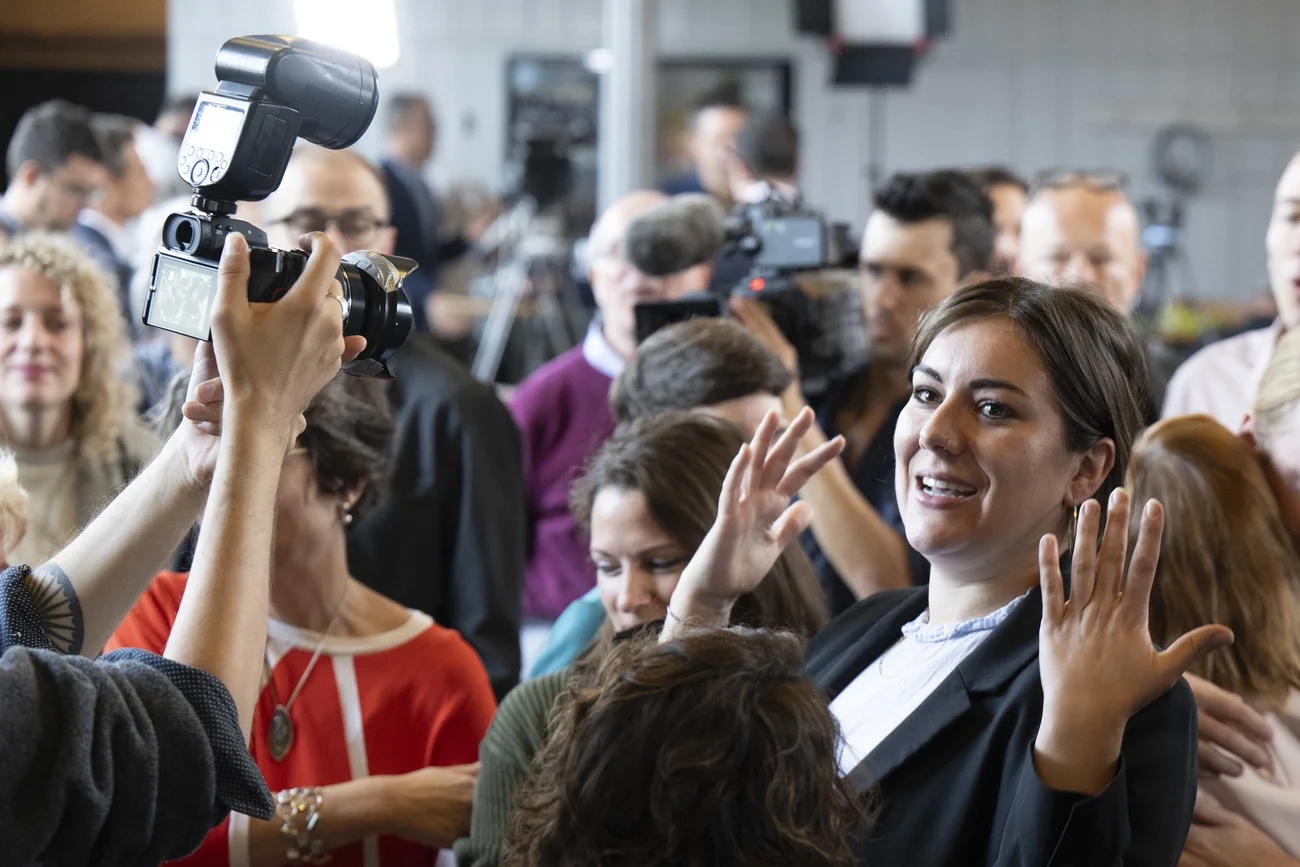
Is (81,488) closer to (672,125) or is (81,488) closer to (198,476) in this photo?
(198,476)

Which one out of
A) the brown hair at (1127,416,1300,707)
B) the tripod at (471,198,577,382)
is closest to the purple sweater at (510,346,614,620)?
the brown hair at (1127,416,1300,707)

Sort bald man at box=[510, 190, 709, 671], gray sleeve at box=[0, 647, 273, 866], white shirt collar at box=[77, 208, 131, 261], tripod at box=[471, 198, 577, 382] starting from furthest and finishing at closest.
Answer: tripod at box=[471, 198, 577, 382] → white shirt collar at box=[77, 208, 131, 261] → bald man at box=[510, 190, 709, 671] → gray sleeve at box=[0, 647, 273, 866]

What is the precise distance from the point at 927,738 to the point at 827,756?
311 millimetres

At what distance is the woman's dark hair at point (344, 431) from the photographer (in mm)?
1780

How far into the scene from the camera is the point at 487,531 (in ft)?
7.77

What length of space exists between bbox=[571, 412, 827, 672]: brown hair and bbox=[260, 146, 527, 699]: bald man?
573 millimetres

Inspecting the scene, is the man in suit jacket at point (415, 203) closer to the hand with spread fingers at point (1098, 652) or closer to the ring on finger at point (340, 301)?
the ring on finger at point (340, 301)

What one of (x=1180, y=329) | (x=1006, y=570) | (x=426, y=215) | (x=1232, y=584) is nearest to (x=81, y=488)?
(x=1006, y=570)

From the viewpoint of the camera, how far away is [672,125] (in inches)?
343

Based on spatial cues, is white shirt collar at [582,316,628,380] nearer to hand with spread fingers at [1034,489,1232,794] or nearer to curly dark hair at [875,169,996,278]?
curly dark hair at [875,169,996,278]

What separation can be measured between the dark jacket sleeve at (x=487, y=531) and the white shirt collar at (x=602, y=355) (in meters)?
0.42

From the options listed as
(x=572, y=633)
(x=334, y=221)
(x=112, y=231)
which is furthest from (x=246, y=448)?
(x=112, y=231)

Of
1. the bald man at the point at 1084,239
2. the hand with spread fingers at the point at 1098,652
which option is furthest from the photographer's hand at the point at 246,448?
the bald man at the point at 1084,239

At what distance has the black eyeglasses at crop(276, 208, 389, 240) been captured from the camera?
2.43 meters
